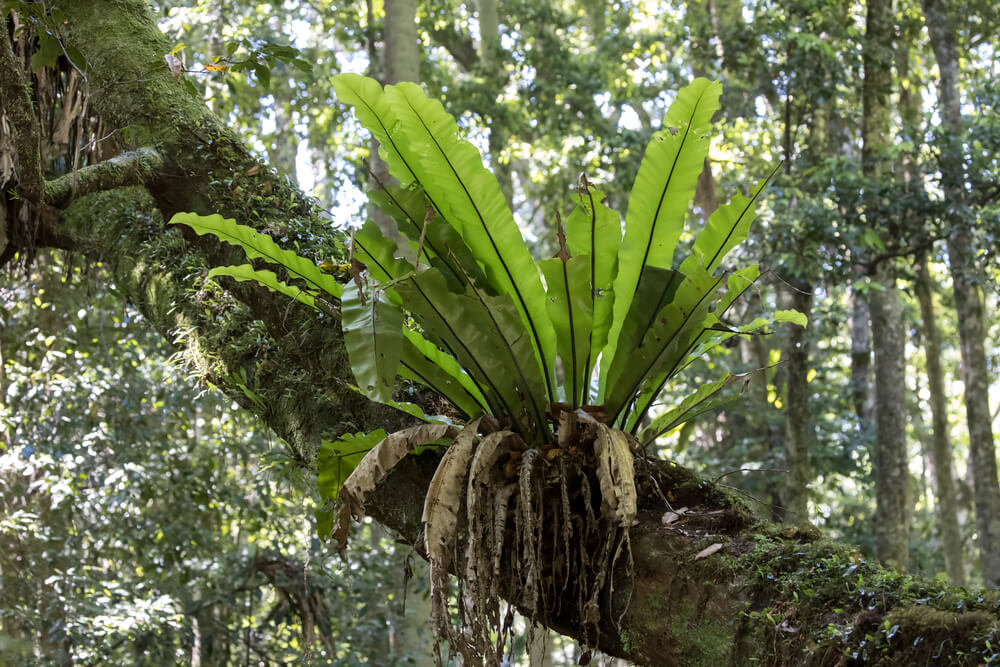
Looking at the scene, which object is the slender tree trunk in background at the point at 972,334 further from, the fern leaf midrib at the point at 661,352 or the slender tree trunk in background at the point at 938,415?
the fern leaf midrib at the point at 661,352

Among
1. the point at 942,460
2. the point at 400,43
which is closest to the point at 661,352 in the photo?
the point at 400,43

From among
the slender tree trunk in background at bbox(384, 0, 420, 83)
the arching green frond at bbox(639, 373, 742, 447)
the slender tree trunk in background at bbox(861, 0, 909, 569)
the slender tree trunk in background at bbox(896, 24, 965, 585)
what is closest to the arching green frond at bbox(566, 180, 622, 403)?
the arching green frond at bbox(639, 373, 742, 447)

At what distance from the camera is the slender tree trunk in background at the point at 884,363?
237 inches

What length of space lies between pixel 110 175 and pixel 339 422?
1.09 meters

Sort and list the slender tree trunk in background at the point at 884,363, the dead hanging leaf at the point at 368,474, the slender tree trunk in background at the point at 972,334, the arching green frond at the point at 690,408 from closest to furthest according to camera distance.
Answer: the dead hanging leaf at the point at 368,474 < the arching green frond at the point at 690,408 < the slender tree trunk in background at the point at 972,334 < the slender tree trunk in background at the point at 884,363

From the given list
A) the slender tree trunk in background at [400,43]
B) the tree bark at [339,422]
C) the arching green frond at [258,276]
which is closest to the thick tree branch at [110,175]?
the tree bark at [339,422]

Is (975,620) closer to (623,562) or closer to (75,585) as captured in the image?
(623,562)

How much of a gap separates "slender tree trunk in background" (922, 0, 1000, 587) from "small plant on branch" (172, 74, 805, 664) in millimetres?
4640

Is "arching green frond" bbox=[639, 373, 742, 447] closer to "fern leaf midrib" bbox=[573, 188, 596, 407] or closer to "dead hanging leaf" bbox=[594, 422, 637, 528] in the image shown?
"fern leaf midrib" bbox=[573, 188, 596, 407]

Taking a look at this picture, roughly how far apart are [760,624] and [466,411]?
851mm

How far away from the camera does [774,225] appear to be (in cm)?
601

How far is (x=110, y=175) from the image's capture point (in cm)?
255

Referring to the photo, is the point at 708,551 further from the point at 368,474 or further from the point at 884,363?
the point at 884,363

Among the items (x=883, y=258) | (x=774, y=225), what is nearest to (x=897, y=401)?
(x=883, y=258)
